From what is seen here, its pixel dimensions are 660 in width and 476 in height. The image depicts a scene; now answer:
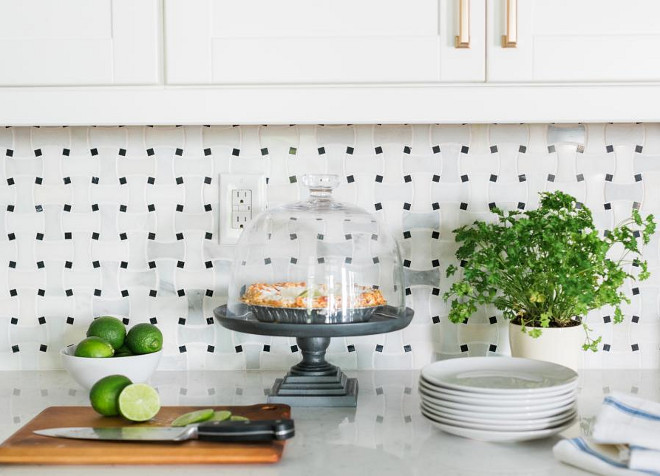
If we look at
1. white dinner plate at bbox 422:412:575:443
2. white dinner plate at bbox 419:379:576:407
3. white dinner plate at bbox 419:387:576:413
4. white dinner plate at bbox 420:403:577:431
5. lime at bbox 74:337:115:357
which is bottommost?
white dinner plate at bbox 422:412:575:443

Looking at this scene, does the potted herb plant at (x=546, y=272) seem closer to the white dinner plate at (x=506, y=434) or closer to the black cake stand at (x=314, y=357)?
the black cake stand at (x=314, y=357)

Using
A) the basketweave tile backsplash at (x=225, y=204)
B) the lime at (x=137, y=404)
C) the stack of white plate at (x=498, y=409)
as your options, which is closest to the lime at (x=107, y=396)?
the lime at (x=137, y=404)

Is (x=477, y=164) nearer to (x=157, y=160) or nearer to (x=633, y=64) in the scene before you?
(x=633, y=64)

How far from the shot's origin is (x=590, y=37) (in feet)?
4.12

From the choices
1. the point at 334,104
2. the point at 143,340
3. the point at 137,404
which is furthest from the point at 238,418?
the point at 334,104

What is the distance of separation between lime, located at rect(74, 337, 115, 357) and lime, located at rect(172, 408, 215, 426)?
9.6 inches

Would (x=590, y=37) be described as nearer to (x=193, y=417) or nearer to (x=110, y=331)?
(x=193, y=417)

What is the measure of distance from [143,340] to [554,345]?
2.47ft

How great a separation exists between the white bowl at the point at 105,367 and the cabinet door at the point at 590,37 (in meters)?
0.84

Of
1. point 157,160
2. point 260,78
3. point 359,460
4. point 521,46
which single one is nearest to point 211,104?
point 260,78

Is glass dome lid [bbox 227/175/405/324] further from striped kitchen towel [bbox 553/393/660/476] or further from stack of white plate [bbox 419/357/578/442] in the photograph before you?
striped kitchen towel [bbox 553/393/660/476]

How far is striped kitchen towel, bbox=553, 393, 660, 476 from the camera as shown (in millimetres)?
996

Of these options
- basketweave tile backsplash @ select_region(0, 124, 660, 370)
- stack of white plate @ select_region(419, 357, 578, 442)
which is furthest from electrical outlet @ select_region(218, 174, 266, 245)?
stack of white plate @ select_region(419, 357, 578, 442)

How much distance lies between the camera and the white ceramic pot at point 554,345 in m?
1.43
